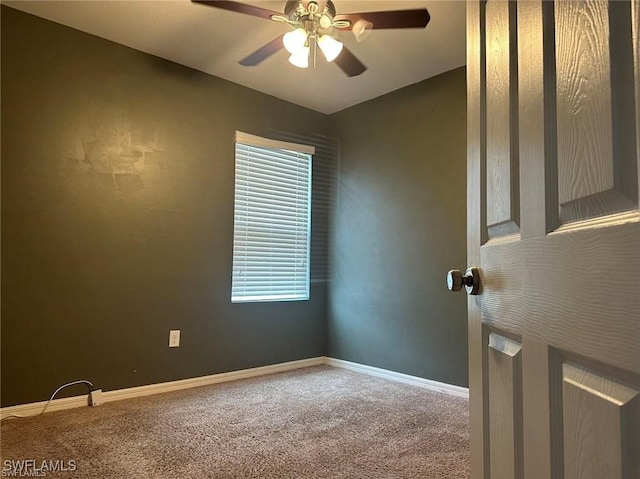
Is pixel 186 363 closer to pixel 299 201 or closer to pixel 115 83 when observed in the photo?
pixel 299 201

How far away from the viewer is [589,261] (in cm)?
56

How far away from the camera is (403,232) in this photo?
142 inches

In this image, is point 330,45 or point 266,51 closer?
point 330,45

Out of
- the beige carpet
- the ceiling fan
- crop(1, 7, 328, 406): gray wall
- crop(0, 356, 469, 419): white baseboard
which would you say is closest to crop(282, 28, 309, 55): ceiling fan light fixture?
the ceiling fan

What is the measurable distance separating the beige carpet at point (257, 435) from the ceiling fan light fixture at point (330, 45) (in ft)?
6.69

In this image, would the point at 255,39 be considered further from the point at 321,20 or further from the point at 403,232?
the point at 403,232

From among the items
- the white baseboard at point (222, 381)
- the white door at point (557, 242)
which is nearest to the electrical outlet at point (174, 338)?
the white baseboard at point (222, 381)

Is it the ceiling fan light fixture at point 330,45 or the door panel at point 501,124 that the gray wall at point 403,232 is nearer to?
the ceiling fan light fixture at point 330,45

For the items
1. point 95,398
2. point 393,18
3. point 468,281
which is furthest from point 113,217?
point 468,281

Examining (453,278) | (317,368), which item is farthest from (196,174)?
(453,278)

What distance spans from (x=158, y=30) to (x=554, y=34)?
2.82 m

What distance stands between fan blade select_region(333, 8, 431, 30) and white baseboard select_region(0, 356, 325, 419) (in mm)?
2655

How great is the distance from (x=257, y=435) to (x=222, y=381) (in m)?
1.21

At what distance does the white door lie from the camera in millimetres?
513
